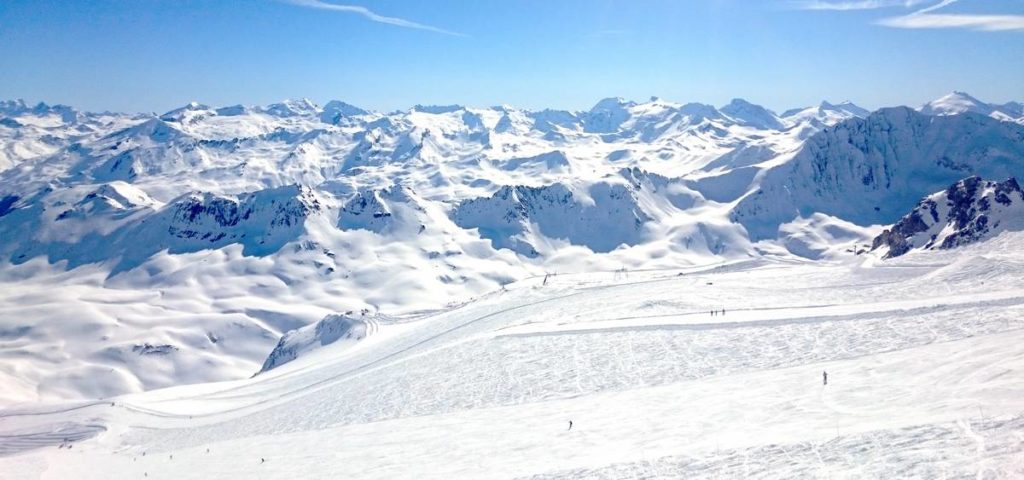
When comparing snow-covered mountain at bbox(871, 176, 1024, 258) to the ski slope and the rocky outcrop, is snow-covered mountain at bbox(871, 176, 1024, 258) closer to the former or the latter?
the ski slope

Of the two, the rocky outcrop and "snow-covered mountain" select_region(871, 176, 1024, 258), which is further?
the rocky outcrop

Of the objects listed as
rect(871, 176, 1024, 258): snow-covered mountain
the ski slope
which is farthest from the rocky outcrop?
rect(871, 176, 1024, 258): snow-covered mountain

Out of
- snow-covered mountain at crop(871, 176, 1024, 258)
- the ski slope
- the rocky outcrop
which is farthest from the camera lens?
the rocky outcrop

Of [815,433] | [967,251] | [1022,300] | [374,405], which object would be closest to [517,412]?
[374,405]

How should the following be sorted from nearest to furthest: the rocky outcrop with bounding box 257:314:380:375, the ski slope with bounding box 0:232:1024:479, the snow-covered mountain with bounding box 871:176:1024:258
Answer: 1. the ski slope with bounding box 0:232:1024:479
2. the snow-covered mountain with bounding box 871:176:1024:258
3. the rocky outcrop with bounding box 257:314:380:375

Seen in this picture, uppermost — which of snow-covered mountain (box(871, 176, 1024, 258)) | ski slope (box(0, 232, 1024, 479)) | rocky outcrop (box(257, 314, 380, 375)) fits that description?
ski slope (box(0, 232, 1024, 479))

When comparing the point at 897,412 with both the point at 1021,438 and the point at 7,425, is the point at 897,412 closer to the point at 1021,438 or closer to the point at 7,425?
the point at 1021,438

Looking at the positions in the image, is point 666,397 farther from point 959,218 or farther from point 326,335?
point 959,218
